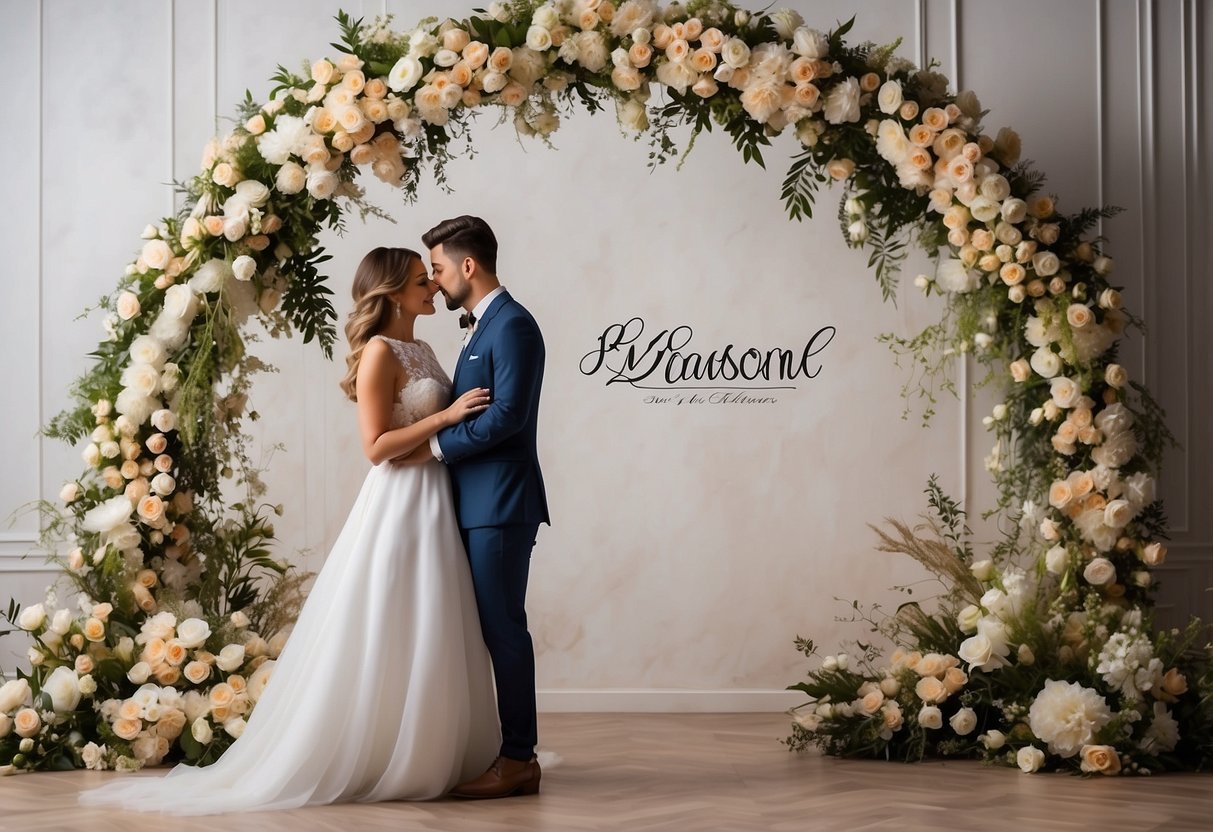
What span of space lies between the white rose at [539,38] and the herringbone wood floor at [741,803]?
2677mm

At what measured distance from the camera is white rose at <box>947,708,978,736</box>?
4.32 metres

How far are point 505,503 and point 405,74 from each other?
1644 mm

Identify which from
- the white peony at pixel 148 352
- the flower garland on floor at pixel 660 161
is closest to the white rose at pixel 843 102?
the flower garland on floor at pixel 660 161

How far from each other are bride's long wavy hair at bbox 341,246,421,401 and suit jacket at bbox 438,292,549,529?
1.16 ft

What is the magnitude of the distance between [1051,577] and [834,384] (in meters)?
1.50

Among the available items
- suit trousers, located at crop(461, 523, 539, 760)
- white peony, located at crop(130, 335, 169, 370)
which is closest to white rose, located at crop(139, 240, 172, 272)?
white peony, located at crop(130, 335, 169, 370)

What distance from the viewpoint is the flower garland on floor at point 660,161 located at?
13.9ft

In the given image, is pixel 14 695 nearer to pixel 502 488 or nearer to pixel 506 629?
pixel 506 629

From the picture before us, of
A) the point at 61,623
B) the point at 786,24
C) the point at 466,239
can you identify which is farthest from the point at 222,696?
the point at 786,24

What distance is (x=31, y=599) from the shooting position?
18.2ft

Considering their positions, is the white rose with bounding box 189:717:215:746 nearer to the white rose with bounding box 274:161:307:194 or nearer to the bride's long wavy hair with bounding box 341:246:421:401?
the bride's long wavy hair with bounding box 341:246:421:401

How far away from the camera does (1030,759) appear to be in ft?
13.5

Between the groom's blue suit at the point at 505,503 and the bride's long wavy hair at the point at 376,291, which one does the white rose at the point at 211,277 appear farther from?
the groom's blue suit at the point at 505,503

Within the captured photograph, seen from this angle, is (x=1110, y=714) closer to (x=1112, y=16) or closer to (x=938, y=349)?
(x=938, y=349)
